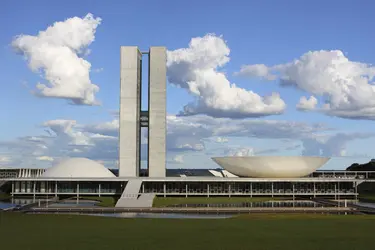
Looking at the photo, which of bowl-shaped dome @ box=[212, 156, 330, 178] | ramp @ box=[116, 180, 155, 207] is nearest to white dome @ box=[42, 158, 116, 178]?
ramp @ box=[116, 180, 155, 207]

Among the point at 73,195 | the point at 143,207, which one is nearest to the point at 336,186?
the point at 143,207

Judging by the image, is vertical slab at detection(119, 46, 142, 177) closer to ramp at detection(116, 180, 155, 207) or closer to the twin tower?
the twin tower

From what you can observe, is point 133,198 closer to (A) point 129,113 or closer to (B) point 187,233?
(A) point 129,113

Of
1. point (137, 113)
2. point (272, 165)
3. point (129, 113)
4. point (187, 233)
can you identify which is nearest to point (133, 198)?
point (272, 165)

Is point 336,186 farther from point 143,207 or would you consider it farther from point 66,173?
point 66,173

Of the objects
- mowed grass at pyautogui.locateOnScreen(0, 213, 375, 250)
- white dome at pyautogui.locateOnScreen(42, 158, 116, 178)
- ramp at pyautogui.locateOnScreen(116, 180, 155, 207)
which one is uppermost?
white dome at pyautogui.locateOnScreen(42, 158, 116, 178)

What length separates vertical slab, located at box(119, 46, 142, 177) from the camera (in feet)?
220

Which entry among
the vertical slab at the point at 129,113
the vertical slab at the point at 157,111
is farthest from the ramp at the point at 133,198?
the vertical slab at the point at 129,113

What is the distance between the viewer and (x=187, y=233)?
25.9 m

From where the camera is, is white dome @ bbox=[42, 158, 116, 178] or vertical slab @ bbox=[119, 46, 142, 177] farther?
vertical slab @ bbox=[119, 46, 142, 177]

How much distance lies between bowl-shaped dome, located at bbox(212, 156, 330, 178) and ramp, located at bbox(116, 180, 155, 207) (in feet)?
41.1

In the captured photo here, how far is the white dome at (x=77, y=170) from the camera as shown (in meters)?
63.2

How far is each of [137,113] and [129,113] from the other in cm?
126

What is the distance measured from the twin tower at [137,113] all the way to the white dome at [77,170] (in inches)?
123
